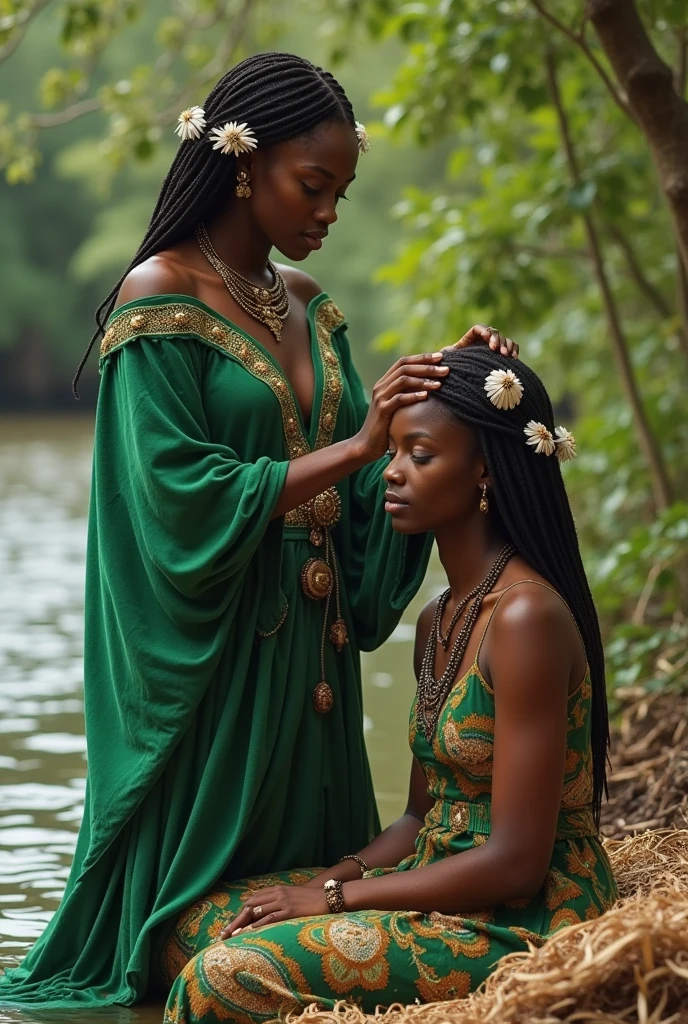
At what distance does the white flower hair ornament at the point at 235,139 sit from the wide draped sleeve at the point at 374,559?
2.11 feet

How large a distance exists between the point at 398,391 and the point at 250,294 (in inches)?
24.0

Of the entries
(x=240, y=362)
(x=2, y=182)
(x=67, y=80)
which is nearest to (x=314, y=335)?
(x=240, y=362)

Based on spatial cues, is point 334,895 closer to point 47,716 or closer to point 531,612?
point 531,612

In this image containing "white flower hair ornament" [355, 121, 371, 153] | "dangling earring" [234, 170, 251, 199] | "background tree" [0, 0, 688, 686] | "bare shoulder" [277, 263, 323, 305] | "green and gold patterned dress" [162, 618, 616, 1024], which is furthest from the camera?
"background tree" [0, 0, 688, 686]

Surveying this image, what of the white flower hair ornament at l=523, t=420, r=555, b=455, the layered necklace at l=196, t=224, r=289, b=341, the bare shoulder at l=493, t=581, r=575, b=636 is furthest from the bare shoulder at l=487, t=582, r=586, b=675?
the layered necklace at l=196, t=224, r=289, b=341

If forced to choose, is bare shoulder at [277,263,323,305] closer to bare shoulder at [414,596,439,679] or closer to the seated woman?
the seated woman

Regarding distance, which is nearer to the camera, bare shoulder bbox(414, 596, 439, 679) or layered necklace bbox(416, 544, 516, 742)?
layered necklace bbox(416, 544, 516, 742)

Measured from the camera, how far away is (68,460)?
59.9ft

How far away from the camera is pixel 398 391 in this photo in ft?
9.92

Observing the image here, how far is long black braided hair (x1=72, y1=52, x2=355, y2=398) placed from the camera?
3311 millimetres

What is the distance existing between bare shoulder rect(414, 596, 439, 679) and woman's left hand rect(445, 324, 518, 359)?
557 mm

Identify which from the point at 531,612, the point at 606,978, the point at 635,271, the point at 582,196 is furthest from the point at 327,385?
the point at 635,271

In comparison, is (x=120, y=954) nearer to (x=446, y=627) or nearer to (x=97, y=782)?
(x=97, y=782)

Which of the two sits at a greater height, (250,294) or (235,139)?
(235,139)
